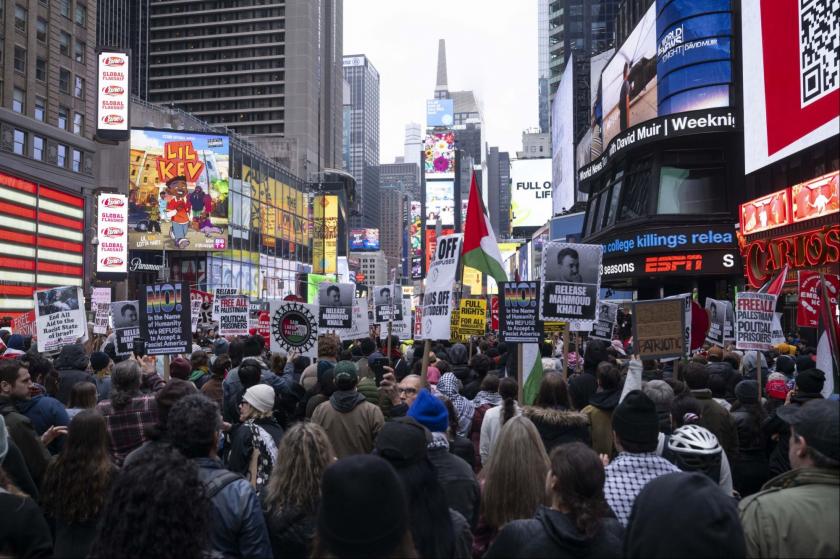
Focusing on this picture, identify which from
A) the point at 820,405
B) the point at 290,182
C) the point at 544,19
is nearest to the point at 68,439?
the point at 820,405

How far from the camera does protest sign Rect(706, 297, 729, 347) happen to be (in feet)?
52.5

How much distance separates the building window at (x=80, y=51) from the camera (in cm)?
5672

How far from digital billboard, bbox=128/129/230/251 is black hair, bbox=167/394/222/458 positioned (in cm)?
6672

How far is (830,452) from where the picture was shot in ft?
10.8

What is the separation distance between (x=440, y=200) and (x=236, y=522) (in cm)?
18740

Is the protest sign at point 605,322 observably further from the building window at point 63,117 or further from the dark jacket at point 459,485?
the building window at point 63,117

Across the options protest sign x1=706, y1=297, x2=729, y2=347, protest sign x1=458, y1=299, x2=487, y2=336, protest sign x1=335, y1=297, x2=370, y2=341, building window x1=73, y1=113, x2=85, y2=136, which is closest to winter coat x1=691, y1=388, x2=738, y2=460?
protest sign x1=458, y1=299, x2=487, y2=336

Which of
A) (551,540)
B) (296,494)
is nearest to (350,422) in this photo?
(296,494)

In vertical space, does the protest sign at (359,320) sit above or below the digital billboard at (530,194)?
below

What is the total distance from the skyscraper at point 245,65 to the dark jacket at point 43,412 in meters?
116

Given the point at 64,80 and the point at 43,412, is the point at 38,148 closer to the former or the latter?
the point at 64,80

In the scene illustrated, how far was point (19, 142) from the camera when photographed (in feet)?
160

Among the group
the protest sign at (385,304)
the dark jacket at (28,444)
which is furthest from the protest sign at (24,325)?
the dark jacket at (28,444)

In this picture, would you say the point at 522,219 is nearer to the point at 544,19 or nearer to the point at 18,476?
the point at 544,19
